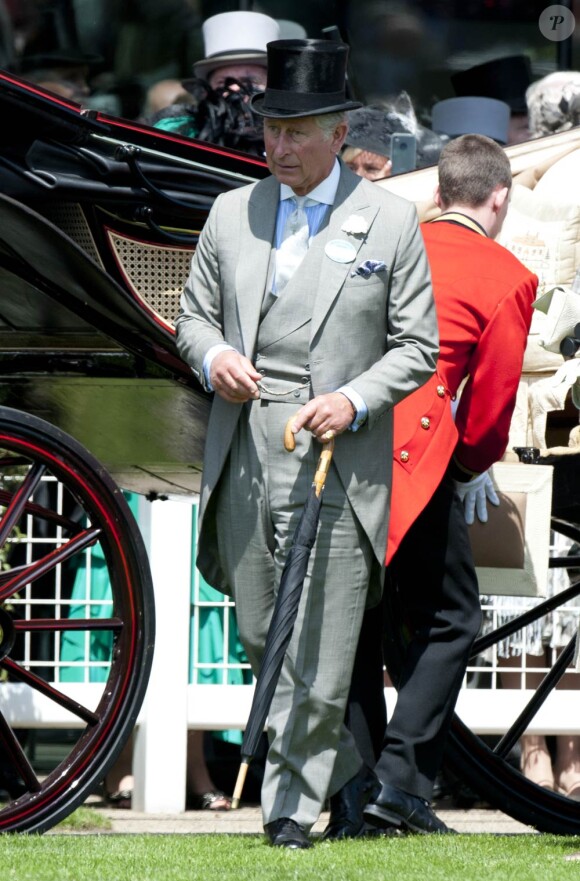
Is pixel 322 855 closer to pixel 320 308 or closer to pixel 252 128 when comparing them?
pixel 320 308

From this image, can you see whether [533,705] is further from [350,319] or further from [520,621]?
[350,319]

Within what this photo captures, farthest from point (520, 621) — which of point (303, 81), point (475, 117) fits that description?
point (475, 117)

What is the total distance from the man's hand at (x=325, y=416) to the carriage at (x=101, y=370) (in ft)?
2.19

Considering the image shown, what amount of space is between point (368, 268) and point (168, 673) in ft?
8.58

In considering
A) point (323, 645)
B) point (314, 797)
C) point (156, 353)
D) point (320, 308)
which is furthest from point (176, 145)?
point (314, 797)

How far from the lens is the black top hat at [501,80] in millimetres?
6938

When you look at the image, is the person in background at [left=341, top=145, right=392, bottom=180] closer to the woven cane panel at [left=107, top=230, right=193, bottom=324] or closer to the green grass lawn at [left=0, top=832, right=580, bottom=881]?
the woven cane panel at [left=107, top=230, right=193, bottom=324]

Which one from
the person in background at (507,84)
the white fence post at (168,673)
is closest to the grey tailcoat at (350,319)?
the white fence post at (168,673)

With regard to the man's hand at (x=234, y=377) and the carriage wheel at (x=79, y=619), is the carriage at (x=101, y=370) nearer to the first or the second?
the carriage wheel at (x=79, y=619)

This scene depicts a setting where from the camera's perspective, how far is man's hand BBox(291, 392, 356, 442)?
3426mm

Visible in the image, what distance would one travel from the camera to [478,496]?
4230 millimetres

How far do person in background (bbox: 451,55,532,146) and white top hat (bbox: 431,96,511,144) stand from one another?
0.44 ft

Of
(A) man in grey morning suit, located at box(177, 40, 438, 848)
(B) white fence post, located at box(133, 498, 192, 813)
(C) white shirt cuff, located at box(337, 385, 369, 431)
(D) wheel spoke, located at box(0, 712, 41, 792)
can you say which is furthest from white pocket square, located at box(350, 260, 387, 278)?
(B) white fence post, located at box(133, 498, 192, 813)

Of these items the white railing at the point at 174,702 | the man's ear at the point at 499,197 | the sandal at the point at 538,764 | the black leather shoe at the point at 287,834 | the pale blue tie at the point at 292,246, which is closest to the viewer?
the black leather shoe at the point at 287,834
